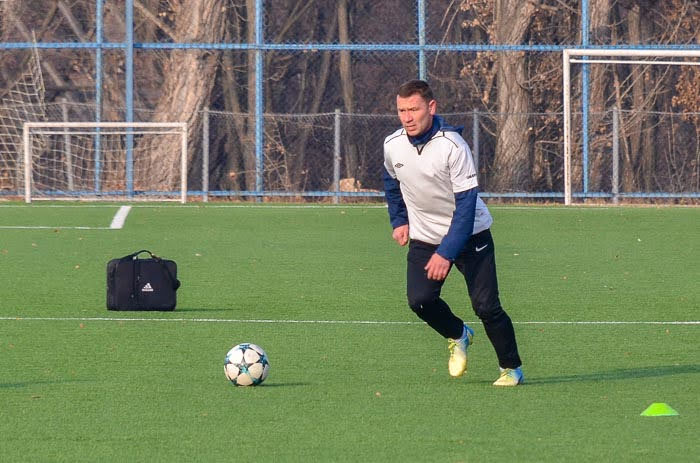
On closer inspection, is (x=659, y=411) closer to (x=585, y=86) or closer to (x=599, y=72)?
(x=585, y=86)

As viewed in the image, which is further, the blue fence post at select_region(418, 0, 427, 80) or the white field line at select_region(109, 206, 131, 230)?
the blue fence post at select_region(418, 0, 427, 80)

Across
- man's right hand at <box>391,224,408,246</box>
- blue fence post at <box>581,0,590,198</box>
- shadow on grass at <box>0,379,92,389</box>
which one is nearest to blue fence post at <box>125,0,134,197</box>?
blue fence post at <box>581,0,590,198</box>

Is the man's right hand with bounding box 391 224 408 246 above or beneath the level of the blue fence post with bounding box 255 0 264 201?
beneath

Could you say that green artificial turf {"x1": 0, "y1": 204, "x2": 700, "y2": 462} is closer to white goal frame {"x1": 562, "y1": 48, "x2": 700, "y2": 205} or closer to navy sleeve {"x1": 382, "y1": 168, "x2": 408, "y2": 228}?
navy sleeve {"x1": 382, "y1": 168, "x2": 408, "y2": 228}

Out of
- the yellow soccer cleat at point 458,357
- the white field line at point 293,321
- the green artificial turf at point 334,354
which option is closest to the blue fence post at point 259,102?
the green artificial turf at point 334,354

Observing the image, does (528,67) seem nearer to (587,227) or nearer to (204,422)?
(587,227)

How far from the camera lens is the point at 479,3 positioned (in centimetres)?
2591

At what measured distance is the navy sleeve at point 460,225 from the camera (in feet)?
24.1

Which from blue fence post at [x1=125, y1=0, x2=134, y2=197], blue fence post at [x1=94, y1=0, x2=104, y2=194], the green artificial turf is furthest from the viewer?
blue fence post at [x1=94, y1=0, x2=104, y2=194]

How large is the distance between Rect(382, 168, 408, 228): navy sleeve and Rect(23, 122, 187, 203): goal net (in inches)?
565

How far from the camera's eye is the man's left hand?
7.39 m

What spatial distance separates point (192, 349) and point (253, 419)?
2.43 meters

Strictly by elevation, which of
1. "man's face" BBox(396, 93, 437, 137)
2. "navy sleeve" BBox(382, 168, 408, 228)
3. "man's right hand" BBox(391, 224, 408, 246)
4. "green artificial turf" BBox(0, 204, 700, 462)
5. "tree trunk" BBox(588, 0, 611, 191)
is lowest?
"green artificial turf" BBox(0, 204, 700, 462)

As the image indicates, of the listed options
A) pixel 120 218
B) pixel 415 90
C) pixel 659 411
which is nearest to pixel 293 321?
pixel 415 90
